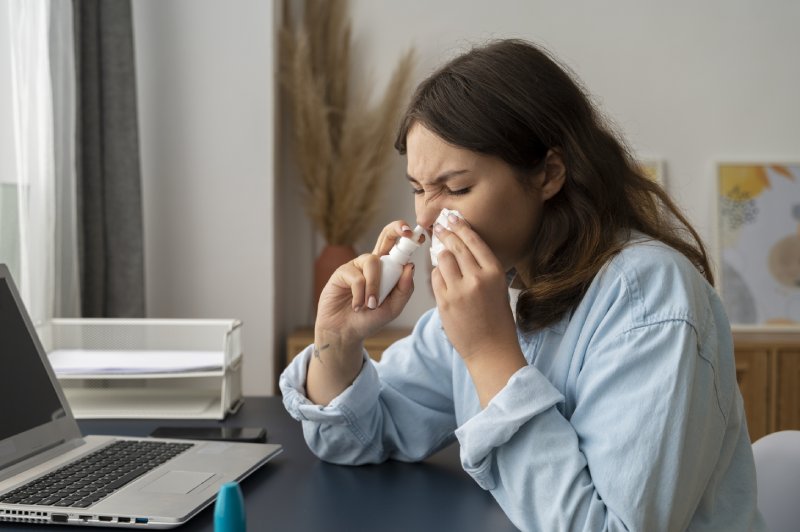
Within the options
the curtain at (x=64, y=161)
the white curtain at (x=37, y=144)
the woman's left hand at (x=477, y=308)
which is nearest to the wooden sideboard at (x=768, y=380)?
the curtain at (x=64, y=161)

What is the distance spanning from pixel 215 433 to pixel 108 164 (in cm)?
140

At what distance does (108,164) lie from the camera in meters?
2.55

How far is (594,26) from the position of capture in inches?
124

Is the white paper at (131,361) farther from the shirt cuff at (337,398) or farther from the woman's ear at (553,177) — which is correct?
the woman's ear at (553,177)

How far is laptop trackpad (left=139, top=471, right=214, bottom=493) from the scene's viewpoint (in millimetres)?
1088

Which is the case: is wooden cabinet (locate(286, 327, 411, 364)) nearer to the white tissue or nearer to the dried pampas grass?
→ the dried pampas grass

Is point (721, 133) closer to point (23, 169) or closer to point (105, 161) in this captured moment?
point (105, 161)

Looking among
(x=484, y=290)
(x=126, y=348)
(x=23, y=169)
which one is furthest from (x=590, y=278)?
(x=23, y=169)

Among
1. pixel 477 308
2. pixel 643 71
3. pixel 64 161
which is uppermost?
pixel 643 71

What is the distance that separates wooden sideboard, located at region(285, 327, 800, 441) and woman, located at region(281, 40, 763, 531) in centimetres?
156

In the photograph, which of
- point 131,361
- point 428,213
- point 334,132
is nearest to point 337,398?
point 428,213

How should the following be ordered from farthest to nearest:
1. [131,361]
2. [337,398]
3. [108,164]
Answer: [108,164]
[131,361]
[337,398]

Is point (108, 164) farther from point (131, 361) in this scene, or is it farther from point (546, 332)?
point (546, 332)

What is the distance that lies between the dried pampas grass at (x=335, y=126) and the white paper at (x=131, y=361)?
4.23ft
